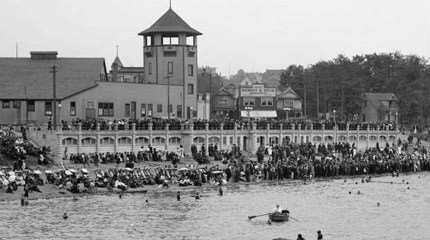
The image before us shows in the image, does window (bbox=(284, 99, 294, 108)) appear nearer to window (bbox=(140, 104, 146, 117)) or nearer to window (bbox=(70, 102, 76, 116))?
window (bbox=(140, 104, 146, 117))

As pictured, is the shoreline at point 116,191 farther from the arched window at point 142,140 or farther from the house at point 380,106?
the house at point 380,106

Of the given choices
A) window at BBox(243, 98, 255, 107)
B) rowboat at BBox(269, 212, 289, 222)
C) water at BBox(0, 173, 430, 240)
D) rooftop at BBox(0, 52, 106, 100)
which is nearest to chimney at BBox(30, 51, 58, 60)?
rooftop at BBox(0, 52, 106, 100)

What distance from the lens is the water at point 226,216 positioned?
52.7 metres

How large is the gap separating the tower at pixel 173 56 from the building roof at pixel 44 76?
694 cm

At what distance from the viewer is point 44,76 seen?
9325cm

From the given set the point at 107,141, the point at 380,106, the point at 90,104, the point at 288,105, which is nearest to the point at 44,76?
the point at 90,104

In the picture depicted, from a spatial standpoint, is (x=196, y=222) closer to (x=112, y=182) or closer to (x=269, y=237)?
(x=269, y=237)

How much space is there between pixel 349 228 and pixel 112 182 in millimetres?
19388

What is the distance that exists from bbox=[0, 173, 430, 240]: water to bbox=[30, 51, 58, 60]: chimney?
107 feet

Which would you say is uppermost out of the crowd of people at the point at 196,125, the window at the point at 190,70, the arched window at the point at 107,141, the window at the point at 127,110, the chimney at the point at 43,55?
the chimney at the point at 43,55

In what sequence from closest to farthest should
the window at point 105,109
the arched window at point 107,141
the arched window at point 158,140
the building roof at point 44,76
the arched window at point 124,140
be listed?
the arched window at point 107,141
the arched window at point 124,140
the arched window at point 158,140
the building roof at point 44,76
the window at point 105,109

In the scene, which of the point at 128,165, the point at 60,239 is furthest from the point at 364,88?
the point at 60,239

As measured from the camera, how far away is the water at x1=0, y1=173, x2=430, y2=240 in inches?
2076

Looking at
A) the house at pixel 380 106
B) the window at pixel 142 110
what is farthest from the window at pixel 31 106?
the house at pixel 380 106
